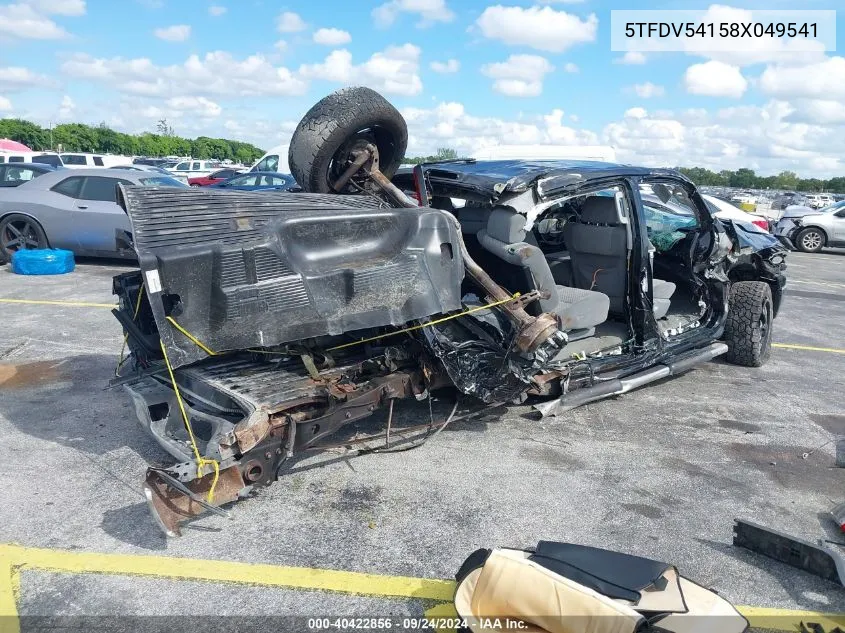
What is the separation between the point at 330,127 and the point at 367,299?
1.60 m

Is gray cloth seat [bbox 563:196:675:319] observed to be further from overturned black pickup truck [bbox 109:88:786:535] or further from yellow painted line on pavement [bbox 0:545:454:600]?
yellow painted line on pavement [bbox 0:545:454:600]

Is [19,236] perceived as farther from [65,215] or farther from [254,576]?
[254,576]

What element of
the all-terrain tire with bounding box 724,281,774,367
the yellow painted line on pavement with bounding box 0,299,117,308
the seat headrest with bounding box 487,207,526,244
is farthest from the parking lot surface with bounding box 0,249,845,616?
the yellow painted line on pavement with bounding box 0,299,117,308

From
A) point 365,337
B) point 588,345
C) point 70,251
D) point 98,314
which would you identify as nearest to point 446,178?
point 365,337

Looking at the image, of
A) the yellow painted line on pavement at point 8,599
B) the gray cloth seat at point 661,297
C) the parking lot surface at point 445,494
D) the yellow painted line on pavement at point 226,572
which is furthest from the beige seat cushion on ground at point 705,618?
the gray cloth seat at point 661,297

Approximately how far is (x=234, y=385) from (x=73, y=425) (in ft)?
5.05

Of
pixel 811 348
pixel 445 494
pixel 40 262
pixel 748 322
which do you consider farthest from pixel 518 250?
pixel 40 262

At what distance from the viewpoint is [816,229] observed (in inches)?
701

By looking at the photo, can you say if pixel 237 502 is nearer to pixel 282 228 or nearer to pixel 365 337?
pixel 365 337

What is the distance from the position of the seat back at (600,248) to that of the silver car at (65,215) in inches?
286

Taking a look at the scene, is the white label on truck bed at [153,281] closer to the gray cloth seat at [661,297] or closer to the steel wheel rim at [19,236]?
the gray cloth seat at [661,297]

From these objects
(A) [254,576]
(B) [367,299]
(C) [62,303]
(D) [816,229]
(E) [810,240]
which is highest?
(B) [367,299]

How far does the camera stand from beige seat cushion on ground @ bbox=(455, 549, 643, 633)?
225 cm

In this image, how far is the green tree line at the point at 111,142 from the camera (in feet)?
A: 158
